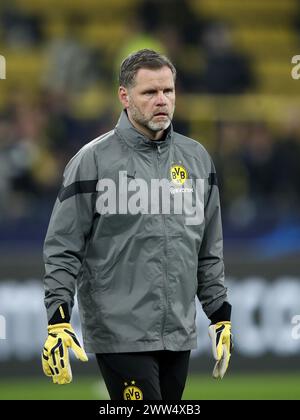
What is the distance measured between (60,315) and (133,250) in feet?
1.50

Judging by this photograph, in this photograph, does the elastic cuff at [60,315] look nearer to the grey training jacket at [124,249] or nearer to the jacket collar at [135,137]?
the grey training jacket at [124,249]

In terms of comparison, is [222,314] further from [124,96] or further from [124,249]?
[124,96]

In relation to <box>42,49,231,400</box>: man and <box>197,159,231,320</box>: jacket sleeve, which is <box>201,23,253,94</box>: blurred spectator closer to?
<box>197,159,231,320</box>: jacket sleeve

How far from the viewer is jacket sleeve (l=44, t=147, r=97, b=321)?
5473 millimetres

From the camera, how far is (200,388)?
423 inches

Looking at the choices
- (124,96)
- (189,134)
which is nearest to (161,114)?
(124,96)

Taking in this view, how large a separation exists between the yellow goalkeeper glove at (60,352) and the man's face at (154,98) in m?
1.06

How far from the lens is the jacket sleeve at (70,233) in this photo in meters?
5.47

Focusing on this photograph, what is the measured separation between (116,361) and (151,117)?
1.17m

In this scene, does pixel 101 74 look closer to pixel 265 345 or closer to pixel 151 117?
pixel 265 345

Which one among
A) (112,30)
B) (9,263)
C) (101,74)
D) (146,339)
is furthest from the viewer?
(112,30)

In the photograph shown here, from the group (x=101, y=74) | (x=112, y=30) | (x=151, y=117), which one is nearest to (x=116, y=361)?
(x=151, y=117)

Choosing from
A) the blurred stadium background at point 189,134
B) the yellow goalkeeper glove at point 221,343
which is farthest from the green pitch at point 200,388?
the yellow goalkeeper glove at point 221,343

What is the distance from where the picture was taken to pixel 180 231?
5.59 metres
